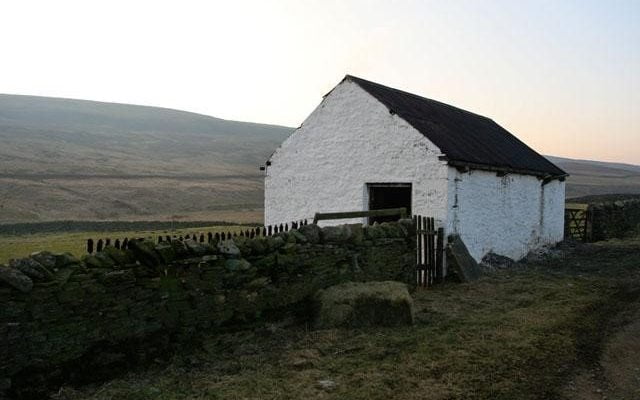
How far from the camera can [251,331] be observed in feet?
25.2

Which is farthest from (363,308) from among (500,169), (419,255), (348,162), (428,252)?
(500,169)

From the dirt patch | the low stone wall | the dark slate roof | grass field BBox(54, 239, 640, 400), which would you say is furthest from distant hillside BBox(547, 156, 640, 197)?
the low stone wall

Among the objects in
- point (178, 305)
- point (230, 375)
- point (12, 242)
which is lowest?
point (12, 242)

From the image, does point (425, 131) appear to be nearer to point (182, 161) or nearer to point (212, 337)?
point (212, 337)

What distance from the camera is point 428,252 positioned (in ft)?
40.2

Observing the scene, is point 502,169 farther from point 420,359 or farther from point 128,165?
point 128,165

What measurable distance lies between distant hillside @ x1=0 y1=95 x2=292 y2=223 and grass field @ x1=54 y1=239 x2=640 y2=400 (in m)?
33.9

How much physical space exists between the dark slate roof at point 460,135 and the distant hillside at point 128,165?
76.4 feet

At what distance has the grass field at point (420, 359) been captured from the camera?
18.6ft

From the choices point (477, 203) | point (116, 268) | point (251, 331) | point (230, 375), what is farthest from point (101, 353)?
point (477, 203)

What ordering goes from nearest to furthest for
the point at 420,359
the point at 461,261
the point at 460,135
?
the point at 420,359, the point at 461,261, the point at 460,135

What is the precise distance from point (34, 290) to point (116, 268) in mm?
921

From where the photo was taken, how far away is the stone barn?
13.1 m

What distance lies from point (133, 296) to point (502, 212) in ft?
40.4
